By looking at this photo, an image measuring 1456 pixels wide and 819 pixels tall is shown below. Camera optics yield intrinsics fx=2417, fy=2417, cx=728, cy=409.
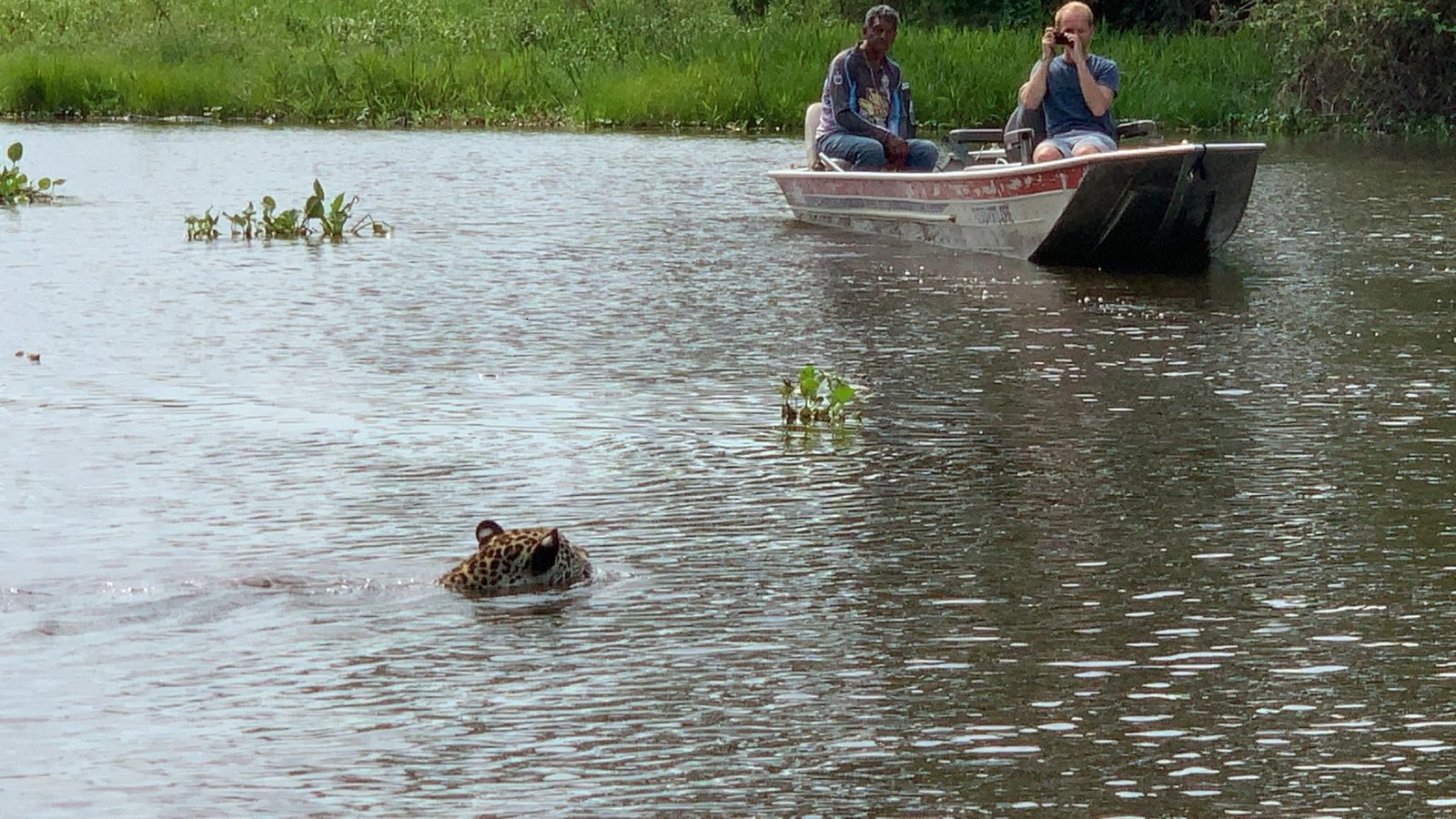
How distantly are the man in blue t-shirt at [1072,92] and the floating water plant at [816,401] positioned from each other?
5350mm

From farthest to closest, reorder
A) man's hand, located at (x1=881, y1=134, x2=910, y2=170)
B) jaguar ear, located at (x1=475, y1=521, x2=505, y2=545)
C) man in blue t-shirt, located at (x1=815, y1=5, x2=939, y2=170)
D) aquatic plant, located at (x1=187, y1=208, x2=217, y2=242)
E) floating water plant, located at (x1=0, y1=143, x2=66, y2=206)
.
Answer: floating water plant, located at (x1=0, y1=143, x2=66, y2=206) → man's hand, located at (x1=881, y1=134, x2=910, y2=170) → man in blue t-shirt, located at (x1=815, y1=5, x2=939, y2=170) → aquatic plant, located at (x1=187, y1=208, x2=217, y2=242) → jaguar ear, located at (x1=475, y1=521, x2=505, y2=545)

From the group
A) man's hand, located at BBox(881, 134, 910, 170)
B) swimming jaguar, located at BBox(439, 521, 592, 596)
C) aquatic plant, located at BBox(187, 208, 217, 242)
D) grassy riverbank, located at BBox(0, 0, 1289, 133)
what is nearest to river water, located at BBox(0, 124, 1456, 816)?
swimming jaguar, located at BBox(439, 521, 592, 596)

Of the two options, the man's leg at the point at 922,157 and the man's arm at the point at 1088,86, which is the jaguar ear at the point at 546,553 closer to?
the man's arm at the point at 1088,86

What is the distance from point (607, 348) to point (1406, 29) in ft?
63.4

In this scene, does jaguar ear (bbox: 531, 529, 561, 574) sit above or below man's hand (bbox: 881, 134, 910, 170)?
below

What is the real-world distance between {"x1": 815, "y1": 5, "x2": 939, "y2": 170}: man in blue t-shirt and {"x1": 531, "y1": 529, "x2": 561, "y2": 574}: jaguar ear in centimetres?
996

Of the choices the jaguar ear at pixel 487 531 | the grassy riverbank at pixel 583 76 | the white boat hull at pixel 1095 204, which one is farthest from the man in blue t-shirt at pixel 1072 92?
the grassy riverbank at pixel 583 76

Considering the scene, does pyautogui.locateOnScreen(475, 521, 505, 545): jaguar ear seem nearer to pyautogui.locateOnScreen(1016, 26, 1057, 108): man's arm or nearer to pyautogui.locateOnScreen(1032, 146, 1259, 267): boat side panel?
pyautogui.locateOnScreen(1032, 146, 1259, 267): boat side panel

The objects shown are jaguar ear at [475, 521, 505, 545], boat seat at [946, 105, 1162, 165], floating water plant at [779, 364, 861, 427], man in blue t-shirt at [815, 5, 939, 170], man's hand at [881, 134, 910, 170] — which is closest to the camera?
jaguar ear at [475, 521, 505, 545]

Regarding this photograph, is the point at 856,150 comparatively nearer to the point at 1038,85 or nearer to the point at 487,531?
the point at 1038,85

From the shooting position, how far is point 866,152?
16.0m

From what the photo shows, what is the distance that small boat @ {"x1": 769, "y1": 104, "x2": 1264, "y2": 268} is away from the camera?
13242mm

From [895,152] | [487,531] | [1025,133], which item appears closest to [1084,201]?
[1025,133]

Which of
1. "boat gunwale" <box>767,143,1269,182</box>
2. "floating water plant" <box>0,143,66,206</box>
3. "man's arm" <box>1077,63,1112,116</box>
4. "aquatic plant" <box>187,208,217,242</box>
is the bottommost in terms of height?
"aquatic plant" <box>187,208,217,242</box>
